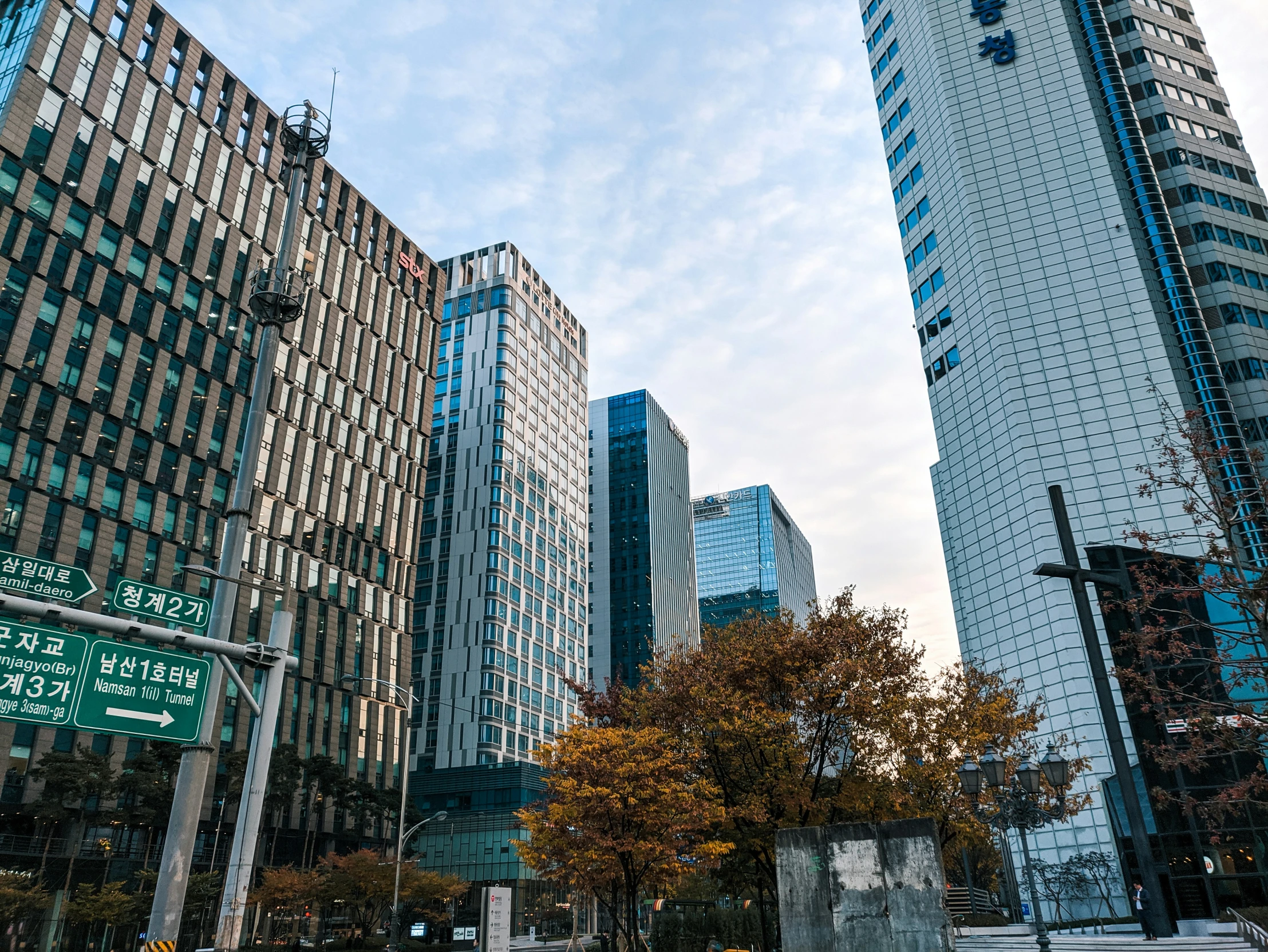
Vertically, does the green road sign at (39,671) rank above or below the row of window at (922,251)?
below

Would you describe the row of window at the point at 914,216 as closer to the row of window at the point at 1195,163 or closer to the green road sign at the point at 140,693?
the row of window at the point at 1195,163

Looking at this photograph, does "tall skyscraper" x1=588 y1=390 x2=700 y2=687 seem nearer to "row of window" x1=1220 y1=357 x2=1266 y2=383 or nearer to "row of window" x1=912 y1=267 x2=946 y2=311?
"row of window" x1=912 y1=267 x2=946 y2=311

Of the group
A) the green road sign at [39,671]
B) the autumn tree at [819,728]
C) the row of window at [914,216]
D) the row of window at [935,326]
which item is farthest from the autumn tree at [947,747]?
the row of window at [914,216]

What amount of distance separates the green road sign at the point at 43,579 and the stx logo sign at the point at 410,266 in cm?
9589

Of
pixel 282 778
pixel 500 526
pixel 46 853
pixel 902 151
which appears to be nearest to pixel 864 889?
pixel 46 853

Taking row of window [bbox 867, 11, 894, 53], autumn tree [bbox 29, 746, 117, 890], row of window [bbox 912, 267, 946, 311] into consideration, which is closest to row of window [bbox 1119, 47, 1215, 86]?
row of window [bbox 867, 11, 894, 53]

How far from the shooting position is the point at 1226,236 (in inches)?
2790

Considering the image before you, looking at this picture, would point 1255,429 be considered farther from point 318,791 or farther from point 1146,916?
point 318,791

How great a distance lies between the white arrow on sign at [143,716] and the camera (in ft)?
52.8

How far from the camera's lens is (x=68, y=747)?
6144 cm

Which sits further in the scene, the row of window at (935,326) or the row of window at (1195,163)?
the row of window at (935,326)

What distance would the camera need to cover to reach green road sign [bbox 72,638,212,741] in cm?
1598

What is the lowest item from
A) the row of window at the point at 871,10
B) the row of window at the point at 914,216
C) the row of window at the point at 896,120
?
the row of window at the point at 914,216

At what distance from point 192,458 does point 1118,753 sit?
7534cm
